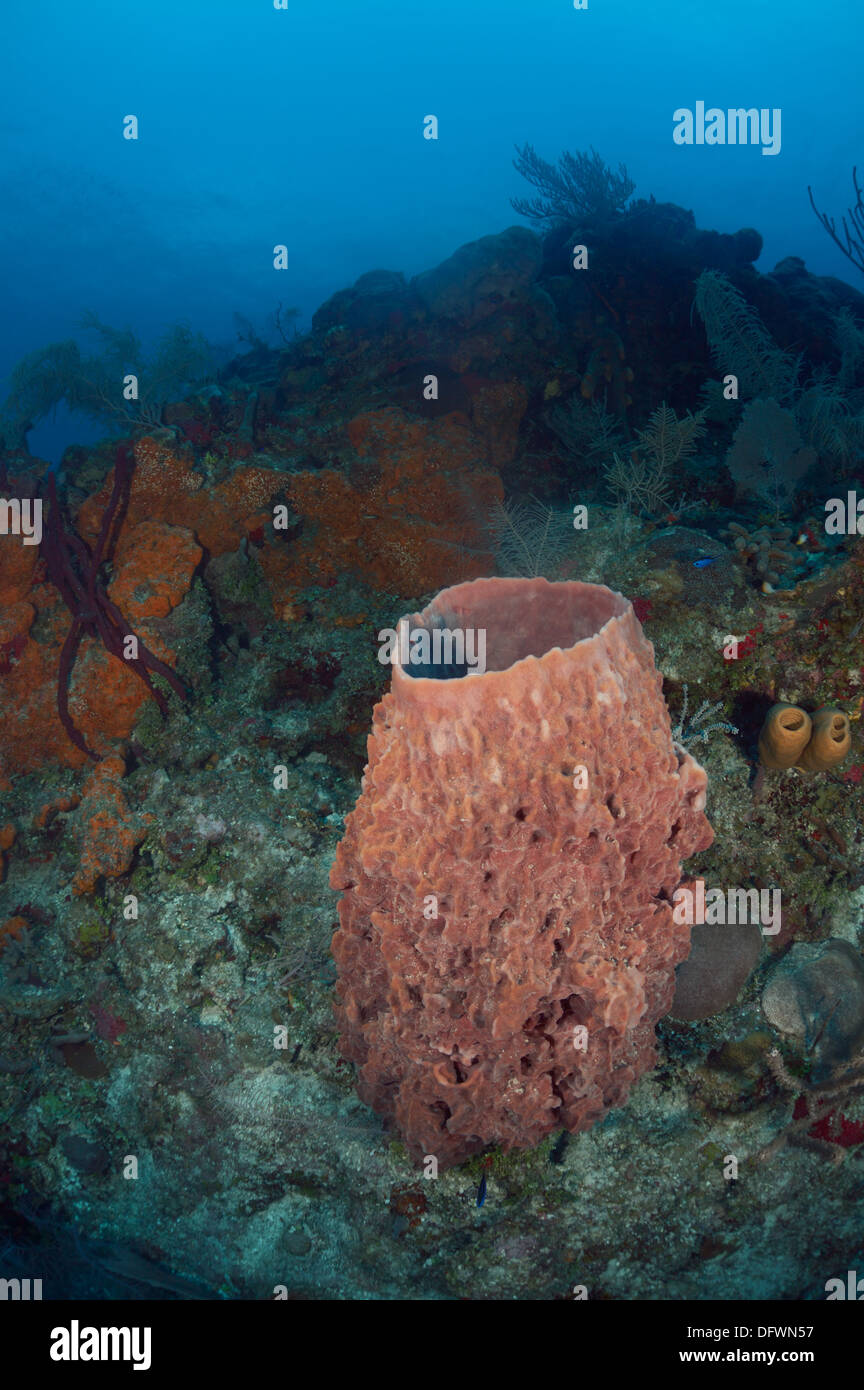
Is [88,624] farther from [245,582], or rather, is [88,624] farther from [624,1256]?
[624,1256]

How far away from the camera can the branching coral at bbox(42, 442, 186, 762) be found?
5.36 m

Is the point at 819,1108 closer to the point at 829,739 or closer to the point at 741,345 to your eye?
the point at 829,739

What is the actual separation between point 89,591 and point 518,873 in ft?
15.9

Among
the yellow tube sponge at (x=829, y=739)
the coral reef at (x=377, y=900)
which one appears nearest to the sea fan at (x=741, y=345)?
the coral reef at (x=377, y=900)

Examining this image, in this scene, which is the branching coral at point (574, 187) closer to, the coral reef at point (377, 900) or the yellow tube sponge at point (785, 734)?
the coral reef at point (377, 900)

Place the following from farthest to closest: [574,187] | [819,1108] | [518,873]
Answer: [574,187] → [819,1108] → [518,873]

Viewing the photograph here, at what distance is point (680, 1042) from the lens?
3.35 m

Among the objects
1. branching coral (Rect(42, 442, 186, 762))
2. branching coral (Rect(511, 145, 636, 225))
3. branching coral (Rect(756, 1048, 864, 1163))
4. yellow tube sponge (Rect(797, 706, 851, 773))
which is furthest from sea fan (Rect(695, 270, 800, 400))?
branching coral (Rect(756, 1048, 864, 1163))

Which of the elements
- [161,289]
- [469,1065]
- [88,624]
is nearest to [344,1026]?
[469,1065]

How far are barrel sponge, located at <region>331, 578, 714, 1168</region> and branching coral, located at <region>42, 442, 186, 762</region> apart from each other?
11.2 feet

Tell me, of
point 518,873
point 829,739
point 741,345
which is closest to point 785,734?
point 829,739

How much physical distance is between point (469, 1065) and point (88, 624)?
465 centimetres

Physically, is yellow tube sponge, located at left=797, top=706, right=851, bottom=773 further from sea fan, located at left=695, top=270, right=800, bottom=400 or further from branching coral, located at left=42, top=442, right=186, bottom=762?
sea fan, located at left=695, top=270, right=800, bottom=400

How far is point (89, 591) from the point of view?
18.4 feet
